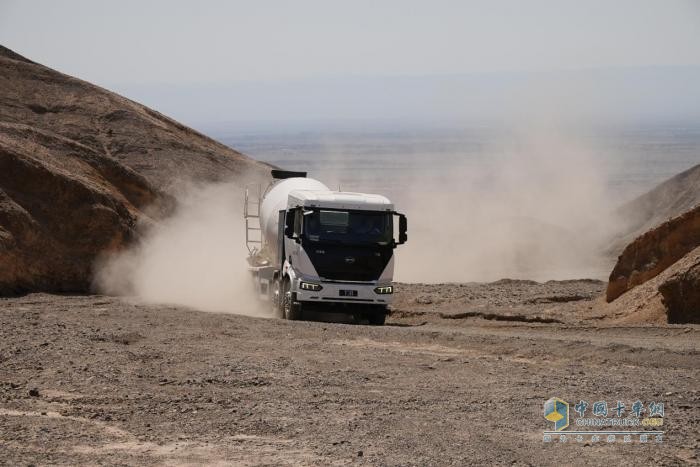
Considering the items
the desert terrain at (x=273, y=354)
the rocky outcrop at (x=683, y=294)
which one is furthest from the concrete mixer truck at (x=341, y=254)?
the rocky outcrop at (x=683, y=294)

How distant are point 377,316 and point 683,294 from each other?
6157 mm

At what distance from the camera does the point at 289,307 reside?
906 inches

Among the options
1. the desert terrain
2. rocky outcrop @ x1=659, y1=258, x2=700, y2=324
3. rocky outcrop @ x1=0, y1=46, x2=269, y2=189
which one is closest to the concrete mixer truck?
the desert terrain

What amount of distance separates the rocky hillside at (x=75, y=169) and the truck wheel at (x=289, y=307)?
6610mm

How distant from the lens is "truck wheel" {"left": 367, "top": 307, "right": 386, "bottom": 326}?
22656mm

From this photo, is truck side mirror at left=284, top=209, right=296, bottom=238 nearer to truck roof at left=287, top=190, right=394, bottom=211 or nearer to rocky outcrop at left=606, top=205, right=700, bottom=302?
truck roof at left=287, top=190, right=394, bottom=211

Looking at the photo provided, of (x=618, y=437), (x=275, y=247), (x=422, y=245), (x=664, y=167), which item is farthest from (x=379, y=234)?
(x=664, y=167)

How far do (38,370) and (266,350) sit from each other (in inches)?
150

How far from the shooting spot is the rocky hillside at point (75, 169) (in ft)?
88.9

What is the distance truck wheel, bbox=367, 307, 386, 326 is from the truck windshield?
1443mm

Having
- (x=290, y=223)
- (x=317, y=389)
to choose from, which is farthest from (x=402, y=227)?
(x=317, y=389)

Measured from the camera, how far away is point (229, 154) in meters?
47.9

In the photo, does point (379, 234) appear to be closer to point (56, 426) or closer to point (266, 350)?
point (266, 350)

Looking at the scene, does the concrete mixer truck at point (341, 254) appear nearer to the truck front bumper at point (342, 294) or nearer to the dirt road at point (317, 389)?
the truck front bumper at point (342, 294)
